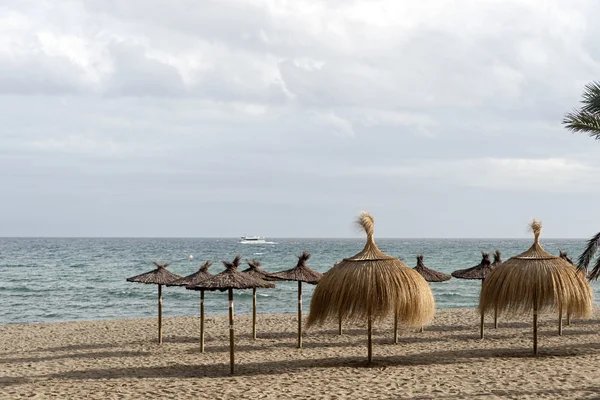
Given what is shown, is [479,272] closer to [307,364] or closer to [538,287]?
[538,287]

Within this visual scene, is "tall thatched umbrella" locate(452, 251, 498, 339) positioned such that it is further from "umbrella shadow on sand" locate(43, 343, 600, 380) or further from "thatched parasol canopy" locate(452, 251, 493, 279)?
"umbrella shadow on sand" locate(43, 343, 600, 380)

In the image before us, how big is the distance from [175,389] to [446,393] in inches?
204

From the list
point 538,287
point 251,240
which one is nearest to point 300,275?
point 538,287

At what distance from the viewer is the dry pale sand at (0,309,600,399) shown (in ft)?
41.9

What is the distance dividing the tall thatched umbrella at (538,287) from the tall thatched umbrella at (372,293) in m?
2.12

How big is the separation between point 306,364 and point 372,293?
9.19ft

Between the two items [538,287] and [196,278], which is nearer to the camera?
[538,287]

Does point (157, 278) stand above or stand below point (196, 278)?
below

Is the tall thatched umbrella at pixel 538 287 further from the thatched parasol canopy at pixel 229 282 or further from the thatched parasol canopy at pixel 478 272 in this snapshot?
the thatched parasol canopy at pixel 229 282

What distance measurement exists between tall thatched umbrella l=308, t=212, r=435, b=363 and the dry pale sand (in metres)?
1.24

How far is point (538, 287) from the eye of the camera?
50.8 ft

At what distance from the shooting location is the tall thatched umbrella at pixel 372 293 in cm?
1419

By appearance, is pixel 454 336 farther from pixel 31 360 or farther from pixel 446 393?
pixel 31 360

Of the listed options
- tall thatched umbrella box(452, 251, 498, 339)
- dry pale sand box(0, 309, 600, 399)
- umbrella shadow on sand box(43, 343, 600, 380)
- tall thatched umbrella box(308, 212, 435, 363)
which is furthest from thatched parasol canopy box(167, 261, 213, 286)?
tall thatched umbrella box(452, 251, 498, 339)
